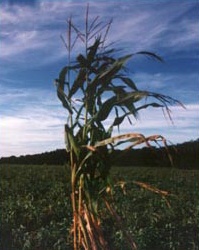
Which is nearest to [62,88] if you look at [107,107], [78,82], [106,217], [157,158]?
[78,82]

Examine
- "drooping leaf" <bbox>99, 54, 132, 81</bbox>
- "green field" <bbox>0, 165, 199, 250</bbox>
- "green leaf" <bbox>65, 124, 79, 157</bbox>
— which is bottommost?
"green field" <bbox>0, 165, 199, 250</bbox>

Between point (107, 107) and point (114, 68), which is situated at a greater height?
point (114, 68)

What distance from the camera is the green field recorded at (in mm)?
3848

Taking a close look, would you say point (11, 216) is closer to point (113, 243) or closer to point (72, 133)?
point (113, 243)

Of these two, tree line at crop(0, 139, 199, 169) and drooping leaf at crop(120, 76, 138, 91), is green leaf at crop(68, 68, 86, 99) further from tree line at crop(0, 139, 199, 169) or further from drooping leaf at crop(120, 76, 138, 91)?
tree line at crop(0, 139, 199, 169)

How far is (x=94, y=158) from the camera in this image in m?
2.75

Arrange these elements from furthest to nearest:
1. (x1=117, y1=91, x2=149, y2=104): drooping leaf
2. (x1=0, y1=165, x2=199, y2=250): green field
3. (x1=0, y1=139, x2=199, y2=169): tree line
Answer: (x1=0, y1=139, x2=199, y2=169): tree line
(x1=0, y1=165, x2=199, y2=250): green field
(x1=117, y1=91, x2=149, y2=104): drooping leaf

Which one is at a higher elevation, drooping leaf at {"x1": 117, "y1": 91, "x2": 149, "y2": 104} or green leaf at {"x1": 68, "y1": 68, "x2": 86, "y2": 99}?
green leaf at {"x1": 68, "y1": 68, "x2": 86, "y2": 99}

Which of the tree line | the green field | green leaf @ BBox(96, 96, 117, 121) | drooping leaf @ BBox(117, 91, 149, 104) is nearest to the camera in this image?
drooping leaf @ BBox(117, 91, 149, 104)

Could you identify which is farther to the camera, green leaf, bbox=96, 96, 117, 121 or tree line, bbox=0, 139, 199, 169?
tree line, bbox=0, 139, 199, 169

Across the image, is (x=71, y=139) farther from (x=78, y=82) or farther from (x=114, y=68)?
(x=114, y=68)

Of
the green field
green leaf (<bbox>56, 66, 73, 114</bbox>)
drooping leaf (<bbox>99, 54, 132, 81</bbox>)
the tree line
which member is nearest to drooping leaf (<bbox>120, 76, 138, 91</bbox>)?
drooping leaf (<bbox>99, 54, 132, 81</bbox>)

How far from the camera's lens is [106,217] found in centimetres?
415

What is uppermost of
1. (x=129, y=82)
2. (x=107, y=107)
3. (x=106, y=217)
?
(x=129, y=82)
